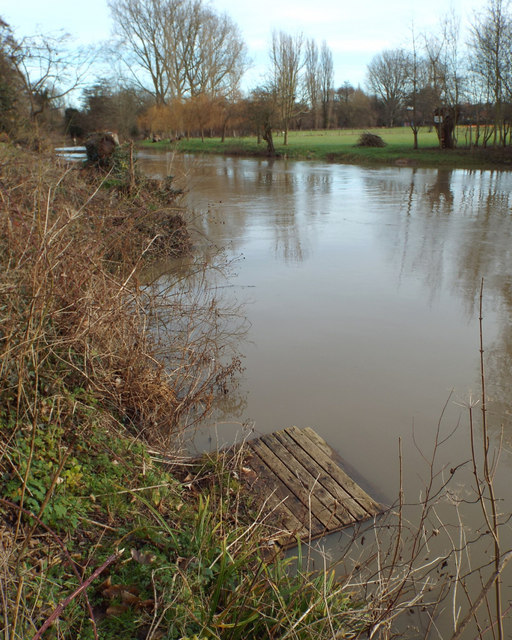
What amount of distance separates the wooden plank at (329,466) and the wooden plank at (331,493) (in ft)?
0.10

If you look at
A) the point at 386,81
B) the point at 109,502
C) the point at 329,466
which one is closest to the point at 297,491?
the point at 329,466

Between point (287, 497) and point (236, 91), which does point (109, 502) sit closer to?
point (287, 497)

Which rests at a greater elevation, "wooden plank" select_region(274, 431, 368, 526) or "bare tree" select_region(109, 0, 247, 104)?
"bare tree" select_region(109, 0, 247, 104)

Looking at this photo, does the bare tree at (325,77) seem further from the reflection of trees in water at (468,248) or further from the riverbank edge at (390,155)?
the reflection of trees in water at (468,248)

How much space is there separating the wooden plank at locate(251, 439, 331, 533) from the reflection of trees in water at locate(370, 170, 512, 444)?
72.6 inches

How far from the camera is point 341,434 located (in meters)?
4.64

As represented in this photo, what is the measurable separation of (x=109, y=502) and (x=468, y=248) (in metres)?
9.14

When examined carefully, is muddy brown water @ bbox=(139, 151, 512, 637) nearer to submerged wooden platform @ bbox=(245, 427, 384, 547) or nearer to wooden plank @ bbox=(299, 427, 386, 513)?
wooden plank @ bbox=(299, 427, 386, 513)

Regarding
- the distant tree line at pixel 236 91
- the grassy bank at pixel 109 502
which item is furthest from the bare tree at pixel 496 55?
the grassy bank at pixel 109 502

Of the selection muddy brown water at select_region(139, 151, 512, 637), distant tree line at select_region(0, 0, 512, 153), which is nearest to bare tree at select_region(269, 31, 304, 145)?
distant tree line at select_region(0, 0, 512, 153)

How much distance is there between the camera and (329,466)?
406cm

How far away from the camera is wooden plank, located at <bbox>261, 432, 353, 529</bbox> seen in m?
3.59

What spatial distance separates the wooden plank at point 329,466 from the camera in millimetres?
3711

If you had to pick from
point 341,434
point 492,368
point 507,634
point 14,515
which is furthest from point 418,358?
point 14,515
